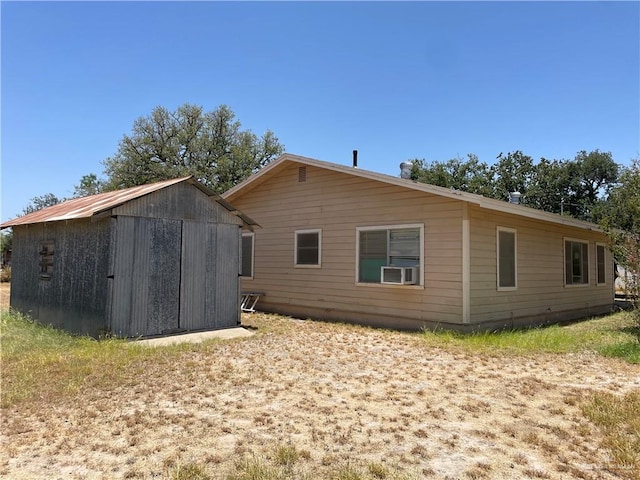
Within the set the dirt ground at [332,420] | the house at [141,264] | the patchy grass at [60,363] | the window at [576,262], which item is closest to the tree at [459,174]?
the window at [576,262]

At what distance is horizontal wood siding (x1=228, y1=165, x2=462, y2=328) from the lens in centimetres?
891

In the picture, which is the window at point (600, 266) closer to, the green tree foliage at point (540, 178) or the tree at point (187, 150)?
the green tree foliage at point (540, 178)

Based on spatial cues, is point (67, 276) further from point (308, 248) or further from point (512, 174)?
point (512, 174)

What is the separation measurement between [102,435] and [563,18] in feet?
36.6

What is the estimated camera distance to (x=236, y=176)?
103ft

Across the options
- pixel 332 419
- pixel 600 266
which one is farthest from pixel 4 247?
pixel 600 266

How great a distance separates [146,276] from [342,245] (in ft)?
15.4

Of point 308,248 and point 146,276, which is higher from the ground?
point 308,248

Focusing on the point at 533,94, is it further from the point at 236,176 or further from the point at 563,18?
the point at 236,176

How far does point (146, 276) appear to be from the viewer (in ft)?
25.8

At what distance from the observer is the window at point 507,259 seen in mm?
9711

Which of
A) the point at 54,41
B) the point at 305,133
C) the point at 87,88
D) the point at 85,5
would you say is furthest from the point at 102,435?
the point at 305,133

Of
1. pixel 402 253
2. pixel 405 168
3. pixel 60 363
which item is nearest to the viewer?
pixel 60 363

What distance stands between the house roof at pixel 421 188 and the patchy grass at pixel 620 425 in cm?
448
